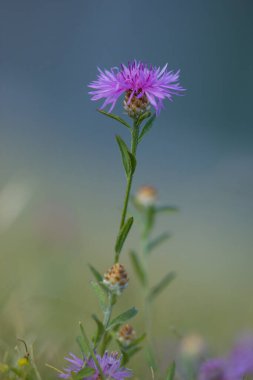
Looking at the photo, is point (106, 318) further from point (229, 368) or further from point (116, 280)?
point (229, 368)

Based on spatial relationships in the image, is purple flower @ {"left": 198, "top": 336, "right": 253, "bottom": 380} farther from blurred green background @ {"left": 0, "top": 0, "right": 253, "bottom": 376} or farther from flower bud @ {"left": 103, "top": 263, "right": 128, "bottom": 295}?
blurred green background @ {"left": 0, "top": 0, "right": 253, "bottom": 376}

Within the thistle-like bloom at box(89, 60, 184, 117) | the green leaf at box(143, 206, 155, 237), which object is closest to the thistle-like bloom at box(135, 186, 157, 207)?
the green leaf at box(143, 206, 155, 237)

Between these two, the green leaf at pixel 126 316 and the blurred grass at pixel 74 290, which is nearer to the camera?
the green leaf at pixel 126 316

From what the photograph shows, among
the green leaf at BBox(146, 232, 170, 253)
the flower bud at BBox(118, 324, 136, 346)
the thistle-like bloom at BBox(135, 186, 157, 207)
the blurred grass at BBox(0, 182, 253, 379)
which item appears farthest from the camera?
the thistle-like bloom at BBox(135, 186, 157, 207)

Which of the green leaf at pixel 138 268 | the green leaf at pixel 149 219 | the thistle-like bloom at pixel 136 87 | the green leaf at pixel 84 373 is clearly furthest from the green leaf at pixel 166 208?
the green leaf at pixel 84 373

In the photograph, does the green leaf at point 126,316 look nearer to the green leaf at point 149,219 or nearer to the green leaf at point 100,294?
the green leaf at point 100,294

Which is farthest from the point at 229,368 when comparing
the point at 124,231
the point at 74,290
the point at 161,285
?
the point at 74,290
